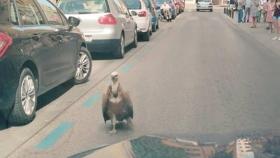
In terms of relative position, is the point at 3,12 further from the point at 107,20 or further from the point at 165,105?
the point at 107,20

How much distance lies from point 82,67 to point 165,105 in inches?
104

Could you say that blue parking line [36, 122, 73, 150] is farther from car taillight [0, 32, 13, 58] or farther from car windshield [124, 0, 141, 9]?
car windshield [124, 0, 141, 9]

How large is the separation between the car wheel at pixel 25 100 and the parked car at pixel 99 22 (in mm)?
6390

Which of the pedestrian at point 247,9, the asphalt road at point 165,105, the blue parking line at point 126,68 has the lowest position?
the pedestrian at point 247,9

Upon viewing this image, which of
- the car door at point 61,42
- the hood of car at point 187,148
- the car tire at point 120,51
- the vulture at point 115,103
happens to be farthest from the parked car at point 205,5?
the hood of car at point 187,148

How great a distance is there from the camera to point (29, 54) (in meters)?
7.04

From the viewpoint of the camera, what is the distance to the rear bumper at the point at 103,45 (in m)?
13.7

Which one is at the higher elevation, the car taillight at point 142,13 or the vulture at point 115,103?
the vulture at point 115,103

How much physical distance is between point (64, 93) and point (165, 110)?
7.33ft

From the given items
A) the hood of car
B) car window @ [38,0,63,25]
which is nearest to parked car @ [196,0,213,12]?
car window @ [38,0,63,25]

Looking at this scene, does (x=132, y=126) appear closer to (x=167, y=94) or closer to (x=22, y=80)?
(x=22, y=80)

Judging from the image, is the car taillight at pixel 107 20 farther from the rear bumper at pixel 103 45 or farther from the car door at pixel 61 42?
the car door at pixel 61 42

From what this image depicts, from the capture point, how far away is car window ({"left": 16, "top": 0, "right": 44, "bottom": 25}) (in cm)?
734

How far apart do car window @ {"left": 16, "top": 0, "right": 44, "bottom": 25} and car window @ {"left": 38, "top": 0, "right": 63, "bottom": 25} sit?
36 centimetres
